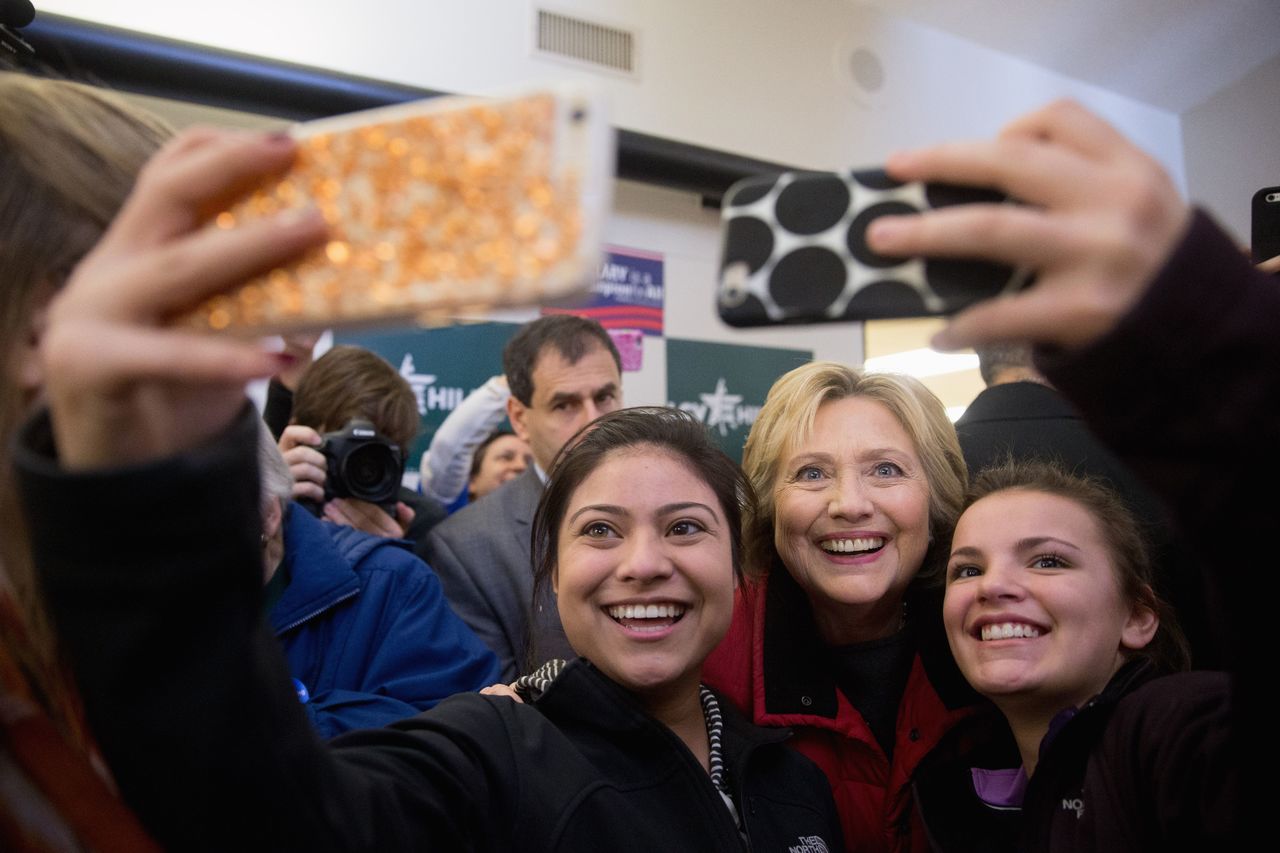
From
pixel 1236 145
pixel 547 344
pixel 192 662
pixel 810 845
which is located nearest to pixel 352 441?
pixel 547 344

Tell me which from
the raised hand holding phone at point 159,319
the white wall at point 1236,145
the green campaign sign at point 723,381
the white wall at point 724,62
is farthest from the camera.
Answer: the white wall at point 1236,145

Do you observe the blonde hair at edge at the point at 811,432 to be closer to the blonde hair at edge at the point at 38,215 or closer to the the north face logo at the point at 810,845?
the the north face logo at the point at 810,845

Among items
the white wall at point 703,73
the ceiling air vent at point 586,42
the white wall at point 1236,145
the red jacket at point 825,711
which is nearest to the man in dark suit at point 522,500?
the red jacket at point 825,711

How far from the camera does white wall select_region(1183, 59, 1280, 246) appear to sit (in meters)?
4.38

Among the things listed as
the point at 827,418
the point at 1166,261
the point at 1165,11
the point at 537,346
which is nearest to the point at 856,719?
the point at 827,418

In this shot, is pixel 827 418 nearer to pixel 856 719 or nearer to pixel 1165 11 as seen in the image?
pixel 856 719

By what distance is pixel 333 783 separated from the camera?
669 millimetres

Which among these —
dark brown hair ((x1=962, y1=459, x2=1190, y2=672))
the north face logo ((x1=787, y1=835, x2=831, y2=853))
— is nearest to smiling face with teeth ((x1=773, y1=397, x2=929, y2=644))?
dark brown hair ((x1=962, y1=459, x2=1190, y2=672))

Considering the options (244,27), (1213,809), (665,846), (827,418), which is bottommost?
(665,846)

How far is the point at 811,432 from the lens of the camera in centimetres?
162

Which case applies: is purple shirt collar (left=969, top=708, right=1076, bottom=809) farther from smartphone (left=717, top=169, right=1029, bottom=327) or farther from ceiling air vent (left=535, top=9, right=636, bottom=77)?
ceiling air vent (left=535, top=9, right=636, bottom=77)

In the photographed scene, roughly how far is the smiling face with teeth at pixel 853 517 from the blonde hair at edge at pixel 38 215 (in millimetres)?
1127

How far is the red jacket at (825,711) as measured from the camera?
1411 mm

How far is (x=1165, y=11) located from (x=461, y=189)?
4.49 metres
